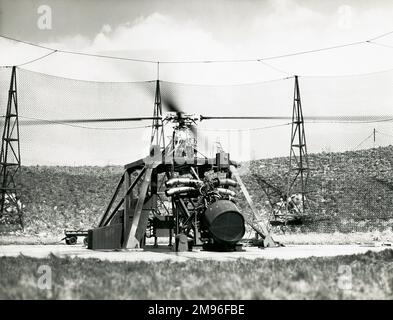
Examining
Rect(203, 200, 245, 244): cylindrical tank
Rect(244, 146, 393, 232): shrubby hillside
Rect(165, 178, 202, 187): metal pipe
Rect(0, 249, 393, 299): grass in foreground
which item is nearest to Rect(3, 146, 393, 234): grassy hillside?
Rect(244, 146, 393, 232): shrubby hillside

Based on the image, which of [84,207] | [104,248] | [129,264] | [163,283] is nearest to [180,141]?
[104,248]

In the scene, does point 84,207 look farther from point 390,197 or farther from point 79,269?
point 79,269

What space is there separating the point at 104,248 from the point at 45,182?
106 feet

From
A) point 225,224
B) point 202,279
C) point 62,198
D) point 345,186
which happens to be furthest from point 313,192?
point 202,279

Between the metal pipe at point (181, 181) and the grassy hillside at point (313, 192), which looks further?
the grassy hillside at point (313, 192)

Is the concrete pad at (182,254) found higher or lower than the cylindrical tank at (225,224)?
lower

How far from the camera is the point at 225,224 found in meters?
23.4

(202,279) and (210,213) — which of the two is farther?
(210,213)

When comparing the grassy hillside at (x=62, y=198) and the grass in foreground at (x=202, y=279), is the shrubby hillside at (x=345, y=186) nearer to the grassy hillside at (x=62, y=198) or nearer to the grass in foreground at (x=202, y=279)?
the grassy hillside at (x=62, y=198)

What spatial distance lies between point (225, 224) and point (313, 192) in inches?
1237

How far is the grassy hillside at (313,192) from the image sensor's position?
45906mm

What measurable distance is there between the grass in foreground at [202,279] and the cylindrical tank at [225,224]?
20.3 feet

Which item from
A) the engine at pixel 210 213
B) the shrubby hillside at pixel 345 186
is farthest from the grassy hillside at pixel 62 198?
the engine at pixel 210 213

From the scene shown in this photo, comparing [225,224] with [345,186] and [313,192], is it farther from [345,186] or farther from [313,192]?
[345,186]
